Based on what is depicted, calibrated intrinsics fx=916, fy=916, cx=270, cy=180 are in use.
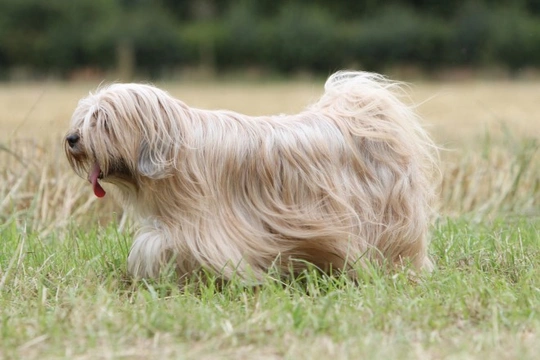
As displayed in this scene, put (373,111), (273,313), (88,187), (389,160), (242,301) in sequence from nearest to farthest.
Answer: (273,313), (242,301), (389,160), (373,111), (88,187)

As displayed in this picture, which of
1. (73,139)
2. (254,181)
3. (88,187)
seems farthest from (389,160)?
(88,187)

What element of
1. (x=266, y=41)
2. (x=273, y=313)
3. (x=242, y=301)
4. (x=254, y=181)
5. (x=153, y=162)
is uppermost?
(x=153, y=162)

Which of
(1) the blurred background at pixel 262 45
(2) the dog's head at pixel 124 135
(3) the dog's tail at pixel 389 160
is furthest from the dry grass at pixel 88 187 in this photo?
(1) the blurred background at pixel 262 45

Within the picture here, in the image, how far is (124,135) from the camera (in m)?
4.32

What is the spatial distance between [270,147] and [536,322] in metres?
1.55

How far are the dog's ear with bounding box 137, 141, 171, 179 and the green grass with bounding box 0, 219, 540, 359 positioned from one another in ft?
1.75

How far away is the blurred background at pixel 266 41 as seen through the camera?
3594cm

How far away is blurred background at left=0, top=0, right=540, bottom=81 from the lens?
1415 inches

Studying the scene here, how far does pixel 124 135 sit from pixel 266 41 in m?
35.1

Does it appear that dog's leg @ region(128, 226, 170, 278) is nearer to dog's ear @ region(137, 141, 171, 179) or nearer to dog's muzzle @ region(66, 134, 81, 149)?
dog's ear @ region(137, 141, 171, 179)

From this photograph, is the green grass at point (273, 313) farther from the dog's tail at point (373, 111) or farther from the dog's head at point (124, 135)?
the dog's tail at point (373, 111)

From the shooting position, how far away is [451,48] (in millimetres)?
36969

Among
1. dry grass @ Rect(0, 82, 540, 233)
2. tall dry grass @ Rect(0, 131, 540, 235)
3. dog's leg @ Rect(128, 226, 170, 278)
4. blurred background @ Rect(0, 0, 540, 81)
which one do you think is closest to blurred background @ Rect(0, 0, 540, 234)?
blurred background @ Rect(0, 0, 540, 81)

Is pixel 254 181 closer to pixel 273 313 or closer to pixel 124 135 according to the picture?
pixel 124 135
